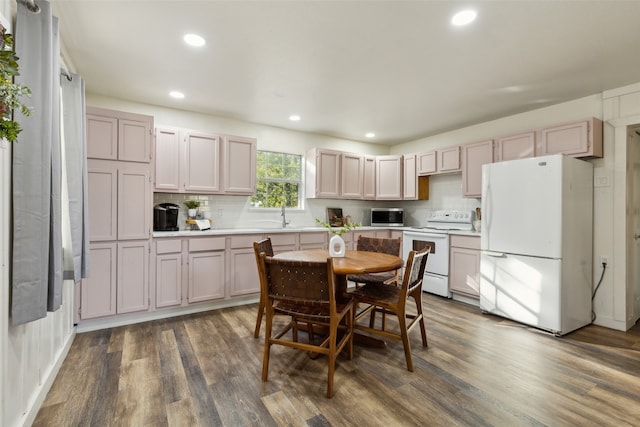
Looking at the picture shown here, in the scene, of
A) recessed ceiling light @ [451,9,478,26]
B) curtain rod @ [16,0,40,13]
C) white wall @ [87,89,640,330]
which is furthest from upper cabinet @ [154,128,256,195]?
recessed ceiling light @ [451,9,478,26]

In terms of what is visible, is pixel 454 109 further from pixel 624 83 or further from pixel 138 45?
pixel 138 45

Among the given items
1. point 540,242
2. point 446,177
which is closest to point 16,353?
point 540,242

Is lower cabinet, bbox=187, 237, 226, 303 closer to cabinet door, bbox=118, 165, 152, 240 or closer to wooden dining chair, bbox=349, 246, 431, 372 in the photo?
cabinet door, bbox=118, 165, 152, 240

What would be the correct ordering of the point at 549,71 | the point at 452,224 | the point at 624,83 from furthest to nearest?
the point at 452,224, the point at 624,83, the point at 549,71

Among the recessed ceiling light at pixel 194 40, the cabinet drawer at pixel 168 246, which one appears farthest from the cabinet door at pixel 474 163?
the cabinet drawer at pixel 168 246

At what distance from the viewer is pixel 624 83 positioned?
305 cm

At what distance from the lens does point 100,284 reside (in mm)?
2949

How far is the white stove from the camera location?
4.18 metres

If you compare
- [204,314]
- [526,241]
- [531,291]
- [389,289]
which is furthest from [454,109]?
[204,314]

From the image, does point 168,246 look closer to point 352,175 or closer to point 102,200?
point 102,200

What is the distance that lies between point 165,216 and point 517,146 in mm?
4298

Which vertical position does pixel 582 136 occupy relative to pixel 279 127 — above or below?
below

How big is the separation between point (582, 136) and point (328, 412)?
3657mm

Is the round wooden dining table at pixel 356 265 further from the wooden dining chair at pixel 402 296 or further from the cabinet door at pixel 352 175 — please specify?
the cabinet door at pixel 352 175
